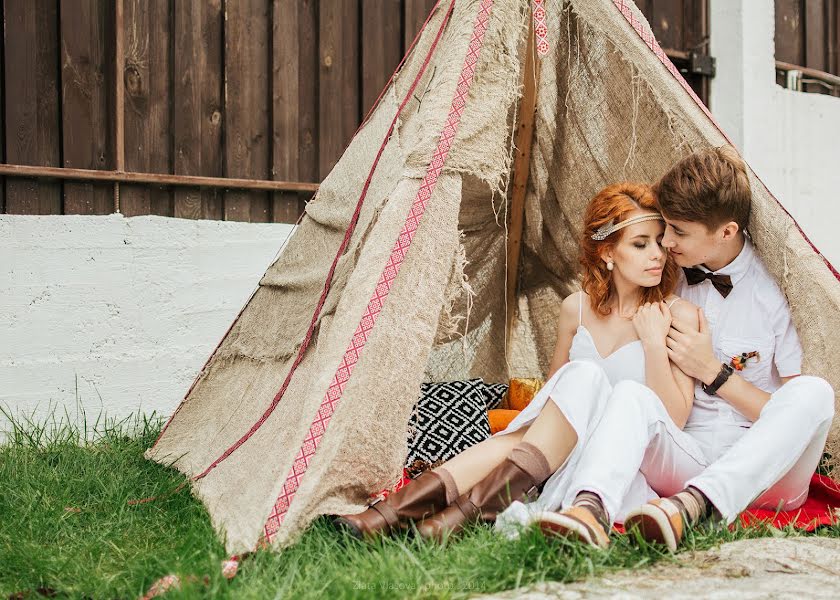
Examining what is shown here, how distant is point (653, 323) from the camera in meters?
2.60

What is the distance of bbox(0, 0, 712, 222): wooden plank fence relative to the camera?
12.1 feet

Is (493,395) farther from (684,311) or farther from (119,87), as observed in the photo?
(119,87)

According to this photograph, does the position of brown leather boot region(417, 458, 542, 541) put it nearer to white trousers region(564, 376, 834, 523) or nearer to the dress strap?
white trousers region(564, 376, 834, 523)

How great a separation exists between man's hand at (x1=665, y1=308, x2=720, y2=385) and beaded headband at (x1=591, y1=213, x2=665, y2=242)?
344 millimetres

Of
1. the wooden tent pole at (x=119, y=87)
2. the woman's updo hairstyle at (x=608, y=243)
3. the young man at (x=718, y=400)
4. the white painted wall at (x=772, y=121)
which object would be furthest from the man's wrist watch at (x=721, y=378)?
the white painted wall at (x=772, y=121)

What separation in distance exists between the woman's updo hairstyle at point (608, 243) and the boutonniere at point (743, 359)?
1.03 ft

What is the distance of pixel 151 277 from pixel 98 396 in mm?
617

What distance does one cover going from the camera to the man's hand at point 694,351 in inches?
97.7

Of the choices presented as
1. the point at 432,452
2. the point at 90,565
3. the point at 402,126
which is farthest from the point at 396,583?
the point at 402,126

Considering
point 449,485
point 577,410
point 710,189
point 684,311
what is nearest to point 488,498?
point 449,485

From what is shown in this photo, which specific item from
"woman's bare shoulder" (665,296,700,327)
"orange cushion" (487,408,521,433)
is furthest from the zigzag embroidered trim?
"orange cushion" (487,408,521,433)

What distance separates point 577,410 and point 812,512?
0.80 m

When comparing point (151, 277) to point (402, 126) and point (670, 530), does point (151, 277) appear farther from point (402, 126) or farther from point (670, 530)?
point (670, 530)

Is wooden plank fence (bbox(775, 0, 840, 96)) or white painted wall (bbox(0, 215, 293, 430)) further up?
wooden plank fence (bbox(775, 0, 840, 96))
